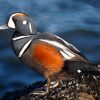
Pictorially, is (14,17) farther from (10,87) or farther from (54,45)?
(10,87)

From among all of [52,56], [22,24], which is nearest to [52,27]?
[22,24]

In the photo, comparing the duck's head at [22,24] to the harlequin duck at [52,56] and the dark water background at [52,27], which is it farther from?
the dark water background at [52,27]

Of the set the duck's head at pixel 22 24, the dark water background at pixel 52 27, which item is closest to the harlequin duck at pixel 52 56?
the duck's head at pixel 22 24

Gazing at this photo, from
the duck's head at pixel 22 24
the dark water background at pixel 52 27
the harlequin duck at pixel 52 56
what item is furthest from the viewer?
the dark water background at pixel 52 27

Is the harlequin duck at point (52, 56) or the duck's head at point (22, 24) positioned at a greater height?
the duck's head at point (22, 24)

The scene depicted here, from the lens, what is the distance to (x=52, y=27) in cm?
977

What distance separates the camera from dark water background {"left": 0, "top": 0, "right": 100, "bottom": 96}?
27.1 feet

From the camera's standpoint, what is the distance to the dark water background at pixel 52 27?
8.25 meters

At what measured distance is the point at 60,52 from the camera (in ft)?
18.4

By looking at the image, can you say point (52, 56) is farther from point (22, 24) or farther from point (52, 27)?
point (52, 27)

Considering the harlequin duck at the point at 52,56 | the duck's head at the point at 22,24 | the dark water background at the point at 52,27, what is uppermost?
the duck's head at the point at 22,24

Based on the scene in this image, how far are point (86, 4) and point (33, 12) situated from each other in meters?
1.26

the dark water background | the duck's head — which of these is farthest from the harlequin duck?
the dark water background

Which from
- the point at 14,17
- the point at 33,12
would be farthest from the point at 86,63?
the point at 33,12
